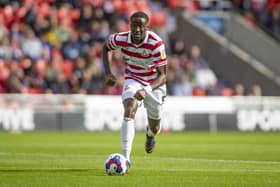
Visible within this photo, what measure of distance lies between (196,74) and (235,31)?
3.98 m

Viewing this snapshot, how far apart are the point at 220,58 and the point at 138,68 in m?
19.6

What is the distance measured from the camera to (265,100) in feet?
96.4

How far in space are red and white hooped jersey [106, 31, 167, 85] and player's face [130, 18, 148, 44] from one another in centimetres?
19

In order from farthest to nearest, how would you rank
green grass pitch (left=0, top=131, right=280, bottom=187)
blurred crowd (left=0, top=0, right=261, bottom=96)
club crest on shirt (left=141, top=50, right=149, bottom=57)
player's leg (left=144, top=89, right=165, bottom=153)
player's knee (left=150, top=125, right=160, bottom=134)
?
1. blurred crowd (left=0, top=0, right=261, bottom=96)
2. player's knee (left=150, top=125, right=160, bottom=134)
3. player's leg (left=144, top=89, right=165, bottom=153)
4. club crest on shirt (left=141, top=50, right=149, bottom=57)
5. green grass pitch (left=0, top=131, right=280, bottom=187)

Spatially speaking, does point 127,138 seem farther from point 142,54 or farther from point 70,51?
point 70,51

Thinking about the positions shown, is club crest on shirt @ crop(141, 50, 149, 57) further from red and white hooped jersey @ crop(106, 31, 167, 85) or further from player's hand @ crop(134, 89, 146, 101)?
player's hand @ crop(134, 89, 146, 101)

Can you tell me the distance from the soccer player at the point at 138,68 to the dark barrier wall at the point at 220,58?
18.5m

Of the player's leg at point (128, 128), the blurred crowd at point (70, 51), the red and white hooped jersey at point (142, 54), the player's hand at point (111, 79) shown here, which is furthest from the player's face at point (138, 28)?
the blurred crowd at point (70, 51)

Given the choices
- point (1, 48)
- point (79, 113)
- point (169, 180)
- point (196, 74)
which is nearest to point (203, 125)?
point (196, 74)

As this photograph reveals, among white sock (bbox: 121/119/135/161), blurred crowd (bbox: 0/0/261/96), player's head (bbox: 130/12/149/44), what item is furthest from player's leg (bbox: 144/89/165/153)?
blurred crowd (bbox: 0/0/261/96)

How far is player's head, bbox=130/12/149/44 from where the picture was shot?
1283 centimetres

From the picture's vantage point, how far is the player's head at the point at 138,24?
505 inches

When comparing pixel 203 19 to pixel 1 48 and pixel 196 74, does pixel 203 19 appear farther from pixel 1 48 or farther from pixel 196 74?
pixel 1 48

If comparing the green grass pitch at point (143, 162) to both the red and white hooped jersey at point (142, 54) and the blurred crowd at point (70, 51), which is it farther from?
the blurred crowd at point (70, 51)
